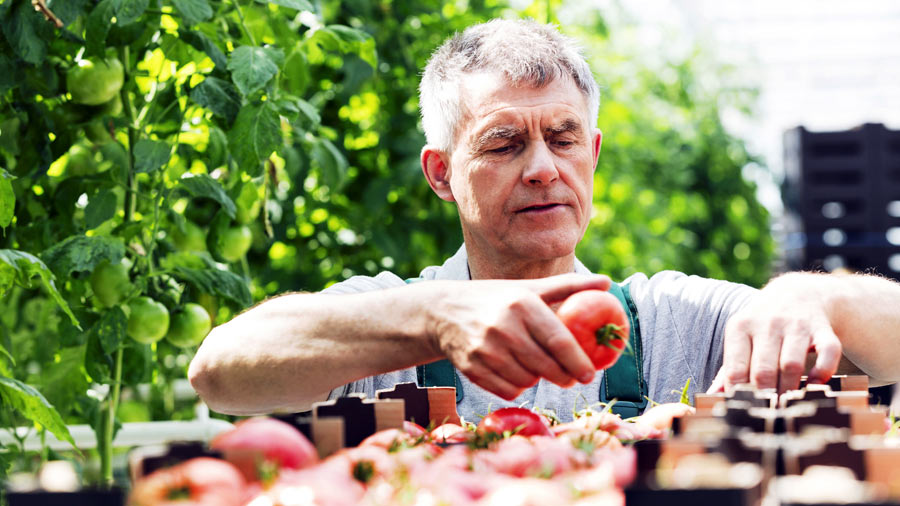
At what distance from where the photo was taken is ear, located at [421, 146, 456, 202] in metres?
2.29

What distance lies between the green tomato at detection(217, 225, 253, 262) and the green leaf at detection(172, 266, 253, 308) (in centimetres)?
21

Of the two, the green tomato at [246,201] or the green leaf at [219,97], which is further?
the green tomato at [246,201]

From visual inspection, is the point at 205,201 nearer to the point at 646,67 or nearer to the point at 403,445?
the point at 403,445

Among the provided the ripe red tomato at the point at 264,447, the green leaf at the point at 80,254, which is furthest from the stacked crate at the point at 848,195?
the ripe red tomato at the point at 264,447

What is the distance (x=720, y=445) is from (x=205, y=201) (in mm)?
2105

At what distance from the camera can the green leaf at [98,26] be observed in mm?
1942

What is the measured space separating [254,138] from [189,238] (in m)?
0.61

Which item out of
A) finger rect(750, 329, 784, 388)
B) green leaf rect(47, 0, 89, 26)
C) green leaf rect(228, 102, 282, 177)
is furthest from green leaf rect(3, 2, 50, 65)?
finger rect(750, 329, 784, 388)

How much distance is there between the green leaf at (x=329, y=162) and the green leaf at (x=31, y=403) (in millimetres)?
1174

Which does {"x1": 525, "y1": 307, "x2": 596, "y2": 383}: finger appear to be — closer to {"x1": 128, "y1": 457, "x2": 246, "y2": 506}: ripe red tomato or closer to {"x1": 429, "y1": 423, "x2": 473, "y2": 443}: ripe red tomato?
{"x1": 429, "y1": 423, "x2": 473, "y2": 443}: ripe red tomato

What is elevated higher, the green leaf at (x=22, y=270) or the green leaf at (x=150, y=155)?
the green leaf at (x=150, y=155)

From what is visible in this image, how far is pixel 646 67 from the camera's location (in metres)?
13.6

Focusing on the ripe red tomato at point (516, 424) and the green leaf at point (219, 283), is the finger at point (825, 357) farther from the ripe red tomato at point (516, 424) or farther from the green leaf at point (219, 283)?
the green leaf at point (219, 283)

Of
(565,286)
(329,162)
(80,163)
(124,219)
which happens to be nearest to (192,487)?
(565,286)
